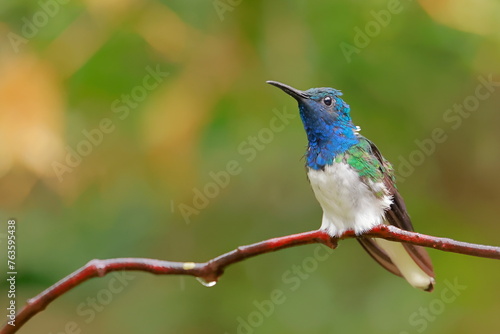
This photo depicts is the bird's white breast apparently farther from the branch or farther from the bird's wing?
the branch

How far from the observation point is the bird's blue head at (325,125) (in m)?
2.56

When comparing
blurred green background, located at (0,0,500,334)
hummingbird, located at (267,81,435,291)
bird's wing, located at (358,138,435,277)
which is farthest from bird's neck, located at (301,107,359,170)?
blurred green background, located at (0,0,500,334)

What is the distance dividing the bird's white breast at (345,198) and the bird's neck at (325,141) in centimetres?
4

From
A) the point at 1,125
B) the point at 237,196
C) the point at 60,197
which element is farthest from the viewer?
the point at 237,196

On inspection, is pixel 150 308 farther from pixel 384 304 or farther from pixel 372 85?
pixel 372 85

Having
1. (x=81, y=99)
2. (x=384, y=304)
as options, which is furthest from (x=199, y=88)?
(x=384, y=304)

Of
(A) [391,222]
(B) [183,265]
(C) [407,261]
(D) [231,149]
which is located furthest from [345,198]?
(D) [231,149]

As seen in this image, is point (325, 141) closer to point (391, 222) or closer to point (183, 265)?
point (391, 222)

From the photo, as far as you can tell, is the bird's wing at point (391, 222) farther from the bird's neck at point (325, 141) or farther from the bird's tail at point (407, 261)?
the bird's neck at point (325, 141)

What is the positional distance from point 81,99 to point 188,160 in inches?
27.6

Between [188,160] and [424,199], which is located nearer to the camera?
[188,160]

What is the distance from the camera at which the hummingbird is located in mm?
2533

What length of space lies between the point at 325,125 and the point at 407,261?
0.61 metres

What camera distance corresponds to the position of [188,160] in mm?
3986
